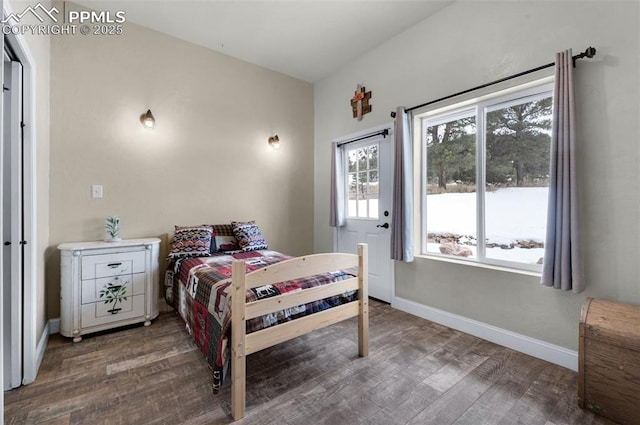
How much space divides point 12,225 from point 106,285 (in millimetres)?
909

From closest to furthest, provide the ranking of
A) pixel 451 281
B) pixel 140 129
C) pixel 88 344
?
pixel 88 344
pixel 451 281
pixel 140 129

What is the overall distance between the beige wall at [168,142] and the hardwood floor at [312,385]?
1.15 m

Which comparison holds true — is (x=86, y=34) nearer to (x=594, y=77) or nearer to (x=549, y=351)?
(x=594, y=77)

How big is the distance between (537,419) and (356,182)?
2837 millimetres

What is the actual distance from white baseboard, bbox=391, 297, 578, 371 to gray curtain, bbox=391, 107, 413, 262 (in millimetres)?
545

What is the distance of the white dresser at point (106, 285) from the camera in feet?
7.90

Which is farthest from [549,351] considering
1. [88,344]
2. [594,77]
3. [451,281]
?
[88,344]

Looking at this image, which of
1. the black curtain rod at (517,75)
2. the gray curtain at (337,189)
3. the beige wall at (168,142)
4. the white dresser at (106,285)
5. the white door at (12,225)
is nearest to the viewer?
the white door at (12,225)

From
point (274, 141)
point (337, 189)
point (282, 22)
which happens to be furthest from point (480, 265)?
point (282, 22)

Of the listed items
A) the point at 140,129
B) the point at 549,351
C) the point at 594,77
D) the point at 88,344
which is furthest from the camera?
the point at 140,129

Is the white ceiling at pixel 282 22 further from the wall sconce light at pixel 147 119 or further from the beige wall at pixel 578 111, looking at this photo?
the wall sconce light at pixel 147 119

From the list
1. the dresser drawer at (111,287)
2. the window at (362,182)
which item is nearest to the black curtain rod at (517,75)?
the window at (362,182)

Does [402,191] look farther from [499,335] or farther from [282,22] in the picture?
[282,22]

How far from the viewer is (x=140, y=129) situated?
306 cm
